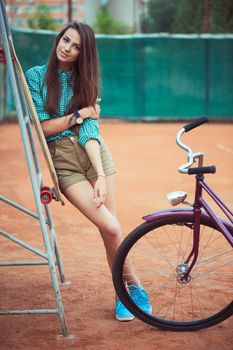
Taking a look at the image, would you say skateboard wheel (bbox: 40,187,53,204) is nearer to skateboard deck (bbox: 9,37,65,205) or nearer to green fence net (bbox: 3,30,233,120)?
skateboard deck (bbox: 9,37,65,205)

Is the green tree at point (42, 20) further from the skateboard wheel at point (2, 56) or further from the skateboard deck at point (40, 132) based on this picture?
the skateboard deck at point (40, 132)

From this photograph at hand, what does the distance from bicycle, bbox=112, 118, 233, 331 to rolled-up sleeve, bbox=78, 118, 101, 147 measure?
0.50 m

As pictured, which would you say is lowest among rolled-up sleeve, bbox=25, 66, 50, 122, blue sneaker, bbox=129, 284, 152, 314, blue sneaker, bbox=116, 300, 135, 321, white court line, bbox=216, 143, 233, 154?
white court line, bbox=216, 143, 233, 154

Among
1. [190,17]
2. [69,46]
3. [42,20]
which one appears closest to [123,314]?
[69,46]

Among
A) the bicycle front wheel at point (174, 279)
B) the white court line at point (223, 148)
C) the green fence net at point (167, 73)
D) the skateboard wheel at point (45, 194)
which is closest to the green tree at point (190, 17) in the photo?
the green fence net at point (167, 73)

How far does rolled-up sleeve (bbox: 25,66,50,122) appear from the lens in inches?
149

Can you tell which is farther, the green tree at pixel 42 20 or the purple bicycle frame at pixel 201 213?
the green tree at pixel 42 20

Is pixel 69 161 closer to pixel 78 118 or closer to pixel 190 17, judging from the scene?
pixel 78 118

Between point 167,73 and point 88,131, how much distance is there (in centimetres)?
1400

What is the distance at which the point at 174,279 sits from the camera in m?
4.80

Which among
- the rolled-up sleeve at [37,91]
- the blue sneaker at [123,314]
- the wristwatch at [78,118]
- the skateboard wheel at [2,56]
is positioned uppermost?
the skateboard wheel at [2,56]

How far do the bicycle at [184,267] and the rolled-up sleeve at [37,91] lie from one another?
0.81m

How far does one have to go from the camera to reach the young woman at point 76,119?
3.75m

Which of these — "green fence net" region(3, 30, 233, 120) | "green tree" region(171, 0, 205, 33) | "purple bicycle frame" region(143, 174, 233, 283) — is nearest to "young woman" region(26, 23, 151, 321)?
"purple bicycle frame" region(143, 174, 233, 283)
